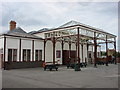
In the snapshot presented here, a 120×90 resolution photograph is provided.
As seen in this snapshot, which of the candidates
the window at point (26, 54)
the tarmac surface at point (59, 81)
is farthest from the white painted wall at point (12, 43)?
the tarmac surface at point (59, 81)

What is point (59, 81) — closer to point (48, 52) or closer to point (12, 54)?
point (12, 54)

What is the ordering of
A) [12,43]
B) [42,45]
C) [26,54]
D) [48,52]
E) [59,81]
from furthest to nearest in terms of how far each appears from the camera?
[48,52], [42,45], [26,54], [12,43], [59,81]

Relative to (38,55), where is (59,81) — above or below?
below

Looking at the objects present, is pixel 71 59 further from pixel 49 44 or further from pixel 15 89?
pixel 15 89

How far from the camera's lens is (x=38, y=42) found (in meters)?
23.6

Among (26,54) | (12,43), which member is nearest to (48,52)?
(26,54)

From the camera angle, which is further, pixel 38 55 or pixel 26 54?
pixel 38 55

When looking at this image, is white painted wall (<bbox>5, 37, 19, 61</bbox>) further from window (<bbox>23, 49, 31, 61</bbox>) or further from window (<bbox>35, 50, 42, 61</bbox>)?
window (<bbox>35, 50, 42, 61</bbox>)

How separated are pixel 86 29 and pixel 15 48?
9219mm

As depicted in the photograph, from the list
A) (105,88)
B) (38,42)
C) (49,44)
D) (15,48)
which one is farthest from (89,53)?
(105,88)

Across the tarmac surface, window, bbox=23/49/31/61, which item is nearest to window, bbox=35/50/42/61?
window, bbox=23/49/31/61

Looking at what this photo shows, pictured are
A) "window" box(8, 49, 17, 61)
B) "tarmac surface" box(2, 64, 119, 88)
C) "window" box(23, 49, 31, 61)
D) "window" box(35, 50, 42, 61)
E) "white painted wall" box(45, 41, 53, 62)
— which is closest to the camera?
"tarmac surface" box(2, 64, 119, 88)

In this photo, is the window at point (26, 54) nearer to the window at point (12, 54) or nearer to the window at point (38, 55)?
the window at point (12, 54)

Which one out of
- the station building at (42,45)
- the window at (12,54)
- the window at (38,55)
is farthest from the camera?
the window at (38,55)
